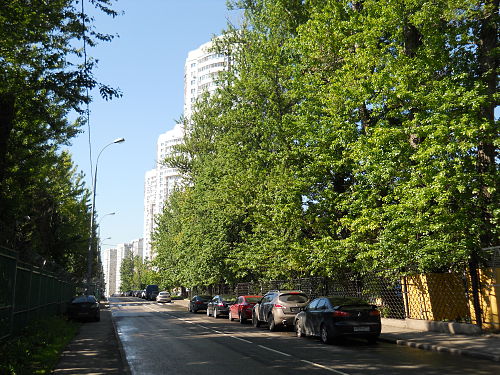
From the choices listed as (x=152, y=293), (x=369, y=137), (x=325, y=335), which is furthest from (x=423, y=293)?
(x=152, y=293)

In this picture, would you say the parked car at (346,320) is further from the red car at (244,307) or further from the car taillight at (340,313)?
the red car at (244,307)

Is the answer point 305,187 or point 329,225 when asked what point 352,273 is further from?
point 305,187

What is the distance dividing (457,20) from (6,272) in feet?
54.5

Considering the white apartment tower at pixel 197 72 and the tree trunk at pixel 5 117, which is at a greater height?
the white apartment tower at pixel 197 72

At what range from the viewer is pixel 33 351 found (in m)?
11.0

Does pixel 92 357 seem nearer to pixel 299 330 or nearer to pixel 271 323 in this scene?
pixel 299 330

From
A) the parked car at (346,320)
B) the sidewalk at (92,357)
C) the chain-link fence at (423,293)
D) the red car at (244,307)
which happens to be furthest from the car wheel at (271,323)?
the sidewalk at (92,357)

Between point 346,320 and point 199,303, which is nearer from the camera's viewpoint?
point 346,320

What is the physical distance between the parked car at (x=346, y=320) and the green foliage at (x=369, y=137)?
2.56 metres

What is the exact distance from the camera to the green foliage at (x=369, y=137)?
1520cm

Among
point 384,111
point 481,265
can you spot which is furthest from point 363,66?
point 481,265

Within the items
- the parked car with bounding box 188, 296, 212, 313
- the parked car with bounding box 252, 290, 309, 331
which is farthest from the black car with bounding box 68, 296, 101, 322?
the parked car with bounding box 188, 296, 212, 313

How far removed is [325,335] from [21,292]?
9.34m

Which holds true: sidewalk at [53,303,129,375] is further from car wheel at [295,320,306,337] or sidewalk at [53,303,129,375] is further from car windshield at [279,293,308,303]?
car windshield at [279,293,308,303]
